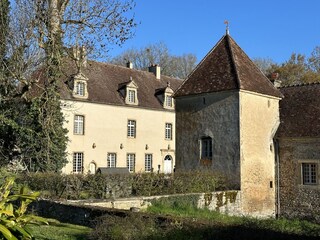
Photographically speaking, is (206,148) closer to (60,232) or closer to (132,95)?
(60,232)

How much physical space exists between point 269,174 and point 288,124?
2642mm

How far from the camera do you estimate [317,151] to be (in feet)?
59.7

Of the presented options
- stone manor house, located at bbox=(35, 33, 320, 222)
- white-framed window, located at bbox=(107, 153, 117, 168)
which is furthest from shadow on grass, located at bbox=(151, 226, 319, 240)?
white-framed window, located at bbox=(107, 153, 117, 168)

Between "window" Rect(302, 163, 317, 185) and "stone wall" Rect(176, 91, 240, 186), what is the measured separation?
327 centimetres

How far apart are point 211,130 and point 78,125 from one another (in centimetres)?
1107

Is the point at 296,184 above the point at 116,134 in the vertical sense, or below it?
below

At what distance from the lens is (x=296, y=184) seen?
18969 millimetres

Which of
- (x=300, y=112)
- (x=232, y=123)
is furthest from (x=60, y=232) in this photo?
(x=300, y=112)

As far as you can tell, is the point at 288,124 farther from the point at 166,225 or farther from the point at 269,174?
the point at 166,225

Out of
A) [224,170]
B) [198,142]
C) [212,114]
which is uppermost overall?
[212,114]

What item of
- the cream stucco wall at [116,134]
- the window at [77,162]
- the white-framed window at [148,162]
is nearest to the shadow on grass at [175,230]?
the cream stucco wall at [116,134]

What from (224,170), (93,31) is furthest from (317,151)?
(93,31)

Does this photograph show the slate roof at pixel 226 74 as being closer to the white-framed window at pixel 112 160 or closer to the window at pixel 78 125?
the window at pixel 78 125

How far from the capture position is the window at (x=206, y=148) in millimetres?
19469
